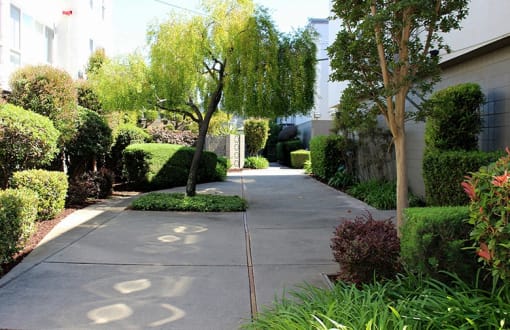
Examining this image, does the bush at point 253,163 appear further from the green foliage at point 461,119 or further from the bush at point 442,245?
the bush at point 442,245

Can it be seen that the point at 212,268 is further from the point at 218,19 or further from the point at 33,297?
the point at 218,19

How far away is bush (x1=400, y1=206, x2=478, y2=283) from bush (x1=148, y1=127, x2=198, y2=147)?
14.8m

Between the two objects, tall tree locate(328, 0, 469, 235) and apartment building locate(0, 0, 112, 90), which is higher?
apartment building locate(0, 0, 112, 90)

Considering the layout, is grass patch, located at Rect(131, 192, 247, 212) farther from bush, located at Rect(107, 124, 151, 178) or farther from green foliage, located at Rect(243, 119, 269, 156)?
green foliage, located at Rect(243, 119, 269, 156)

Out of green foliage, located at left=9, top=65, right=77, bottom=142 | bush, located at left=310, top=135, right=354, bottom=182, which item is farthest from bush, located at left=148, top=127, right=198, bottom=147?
green foliage, located at left=9, top=65, right=77, bottom=142

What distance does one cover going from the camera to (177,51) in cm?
967

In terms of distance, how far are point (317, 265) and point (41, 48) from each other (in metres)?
12.2

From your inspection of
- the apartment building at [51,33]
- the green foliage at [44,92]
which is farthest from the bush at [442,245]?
the apartment building at [51,33]

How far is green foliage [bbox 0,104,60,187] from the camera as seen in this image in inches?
336

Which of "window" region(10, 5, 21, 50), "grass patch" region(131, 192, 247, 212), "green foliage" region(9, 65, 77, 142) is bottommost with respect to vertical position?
"grass patch" region(131, 192, 247, 212)

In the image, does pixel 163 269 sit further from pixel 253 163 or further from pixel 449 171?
pixel 253 163

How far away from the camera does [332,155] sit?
16.3 m

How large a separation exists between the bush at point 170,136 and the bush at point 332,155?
5.56 meters

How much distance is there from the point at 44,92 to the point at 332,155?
31.6 feet
